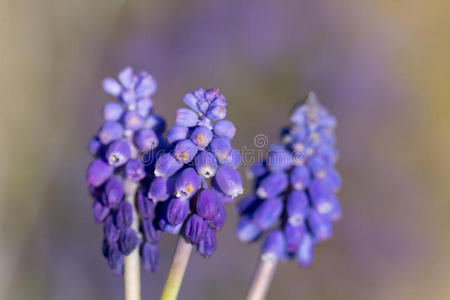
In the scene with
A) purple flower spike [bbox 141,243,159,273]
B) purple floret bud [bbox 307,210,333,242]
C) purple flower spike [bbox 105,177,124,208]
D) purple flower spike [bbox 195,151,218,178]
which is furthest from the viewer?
purple floret bud [bbox 307,210,333,242]

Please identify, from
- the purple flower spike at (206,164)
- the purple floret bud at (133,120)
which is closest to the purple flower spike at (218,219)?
the purple flower spike at (206,164)

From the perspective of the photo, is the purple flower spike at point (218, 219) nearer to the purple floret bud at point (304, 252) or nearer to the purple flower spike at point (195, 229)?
the purple flower spike at point (195, 229)

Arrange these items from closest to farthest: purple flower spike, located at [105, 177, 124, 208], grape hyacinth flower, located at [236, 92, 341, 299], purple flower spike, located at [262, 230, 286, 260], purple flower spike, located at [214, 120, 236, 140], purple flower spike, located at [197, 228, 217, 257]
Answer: purple flower spike, located at [214, 120, 236, 140], purple flower spike, located at [197, 228, 217, 257], purple flower spike, located at [105, 177, 124, 208], purple flower spike, located at [262, 230, 286, 260], grape hyacinth flower, located at [236, 92, 341, 299]

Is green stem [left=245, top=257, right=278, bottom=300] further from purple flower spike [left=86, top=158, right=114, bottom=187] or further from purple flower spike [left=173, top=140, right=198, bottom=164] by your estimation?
purple flower spike [left=86, top=158, right=114, bottom=187]

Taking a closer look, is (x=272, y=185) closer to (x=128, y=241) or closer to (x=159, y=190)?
(x=159, y=190)

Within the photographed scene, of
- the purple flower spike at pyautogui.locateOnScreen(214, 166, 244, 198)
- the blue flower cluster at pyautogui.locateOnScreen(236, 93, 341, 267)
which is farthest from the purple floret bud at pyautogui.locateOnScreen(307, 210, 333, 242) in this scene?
the purple flower spike at pyautogui.locateOnScreen(214, 166, 244, 198)

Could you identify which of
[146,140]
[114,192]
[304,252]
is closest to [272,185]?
[304,252]
